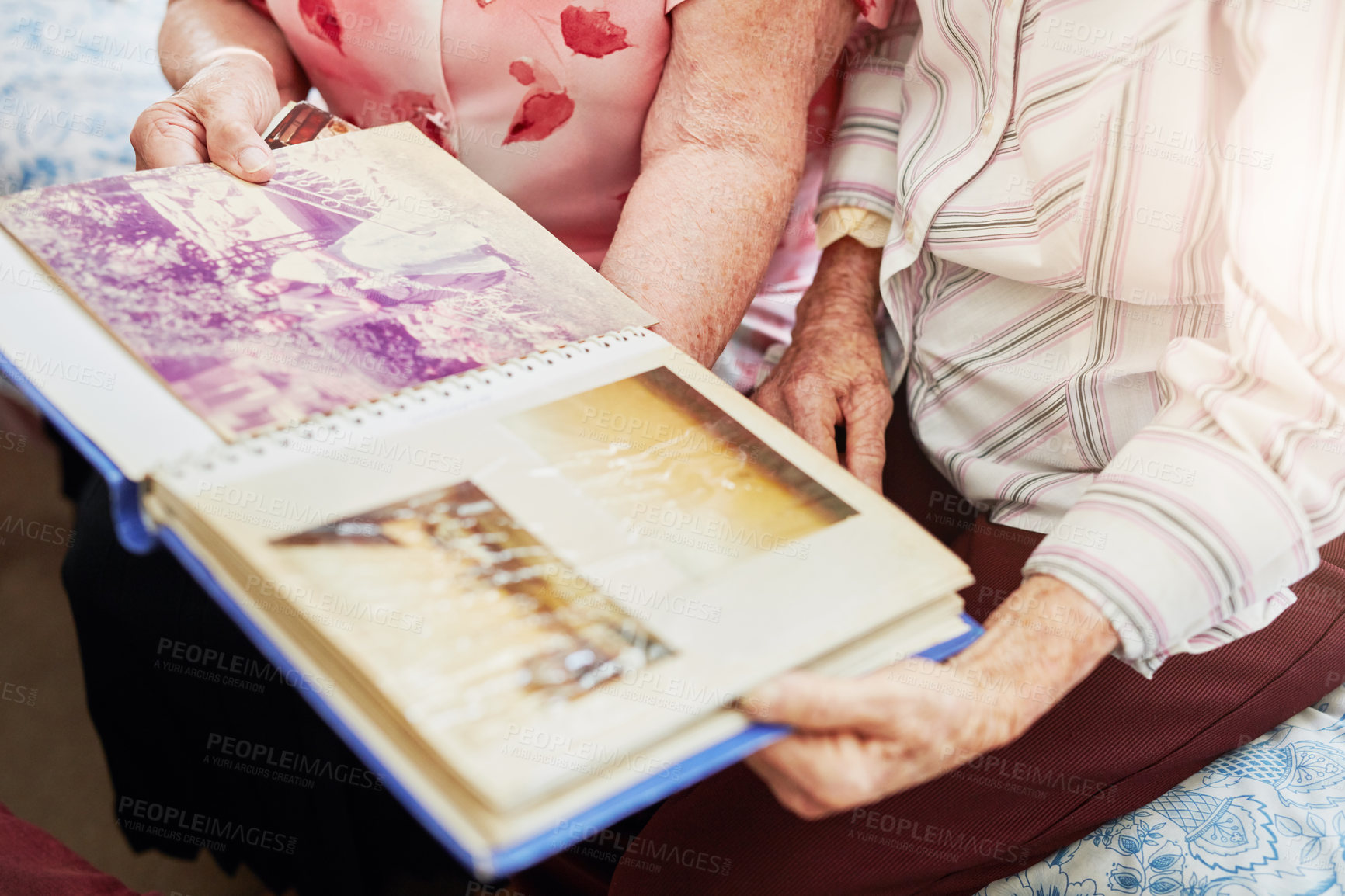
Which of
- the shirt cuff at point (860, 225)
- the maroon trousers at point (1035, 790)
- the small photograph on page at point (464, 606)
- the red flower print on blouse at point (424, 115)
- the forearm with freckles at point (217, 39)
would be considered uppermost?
the forearm with freckles at point (217, 39)

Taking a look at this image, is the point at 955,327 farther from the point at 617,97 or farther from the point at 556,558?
the point at 556,558

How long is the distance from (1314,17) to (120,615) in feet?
3.30

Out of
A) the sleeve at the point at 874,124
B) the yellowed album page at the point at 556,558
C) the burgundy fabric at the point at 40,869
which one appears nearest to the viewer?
the yellowed album page at the point at 556,558

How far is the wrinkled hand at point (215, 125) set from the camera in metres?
0.66

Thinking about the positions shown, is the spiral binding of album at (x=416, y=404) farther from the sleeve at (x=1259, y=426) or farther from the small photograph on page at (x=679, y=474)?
the sleeve at (x=1259, y=426)

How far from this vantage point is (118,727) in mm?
993

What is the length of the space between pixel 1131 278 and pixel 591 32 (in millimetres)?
455

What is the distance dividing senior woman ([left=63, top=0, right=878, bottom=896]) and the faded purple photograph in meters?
0.06

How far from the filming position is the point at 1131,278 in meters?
0.66

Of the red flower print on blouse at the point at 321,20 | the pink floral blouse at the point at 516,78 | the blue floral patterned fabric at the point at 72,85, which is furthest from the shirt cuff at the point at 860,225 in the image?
the blue floral patterned fabric at the point at 72,85

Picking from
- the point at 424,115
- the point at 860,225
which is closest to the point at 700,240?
the point at 860,225

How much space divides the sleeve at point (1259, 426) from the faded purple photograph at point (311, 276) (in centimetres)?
32

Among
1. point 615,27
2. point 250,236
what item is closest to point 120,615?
point 250,236

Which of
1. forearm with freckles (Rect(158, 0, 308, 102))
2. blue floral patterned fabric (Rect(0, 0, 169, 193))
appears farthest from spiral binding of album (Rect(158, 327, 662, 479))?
blue floral patterned fabric (Rect(0, 0, 169, 193))
